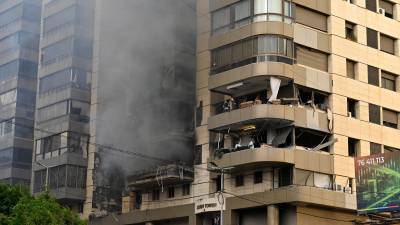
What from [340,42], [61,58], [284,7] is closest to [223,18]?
[284,7]

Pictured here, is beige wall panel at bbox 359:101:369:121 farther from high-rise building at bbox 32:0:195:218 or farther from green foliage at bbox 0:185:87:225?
green foliage at bbox 0:185:87:225

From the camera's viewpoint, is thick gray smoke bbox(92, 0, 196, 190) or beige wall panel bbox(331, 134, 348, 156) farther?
thick gray smoke bbox(92, 0, 196, 190)

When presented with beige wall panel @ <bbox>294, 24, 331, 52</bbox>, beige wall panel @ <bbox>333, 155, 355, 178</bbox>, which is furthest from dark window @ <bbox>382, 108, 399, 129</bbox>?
beige wall panel @ <bbox>294, 24, 331, 52</bbox>

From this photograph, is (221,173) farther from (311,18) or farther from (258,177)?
(311,18)

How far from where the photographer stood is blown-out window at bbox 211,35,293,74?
4281cm

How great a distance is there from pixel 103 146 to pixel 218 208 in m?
11.1

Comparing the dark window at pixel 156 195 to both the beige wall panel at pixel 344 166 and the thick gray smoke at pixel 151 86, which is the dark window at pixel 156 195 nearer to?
the thick gray smoke at pixel 151 86

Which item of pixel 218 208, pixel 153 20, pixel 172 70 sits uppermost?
pixel 153 20

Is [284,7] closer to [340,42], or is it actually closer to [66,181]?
[340,42]

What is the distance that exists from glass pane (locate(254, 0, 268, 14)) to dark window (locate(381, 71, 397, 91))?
9849mm

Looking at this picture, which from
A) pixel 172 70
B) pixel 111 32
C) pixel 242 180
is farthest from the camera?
pixel 111 32

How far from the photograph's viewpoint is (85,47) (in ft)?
178

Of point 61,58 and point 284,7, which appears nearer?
point 284,7

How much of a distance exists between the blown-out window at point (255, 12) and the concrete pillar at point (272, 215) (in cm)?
1126
